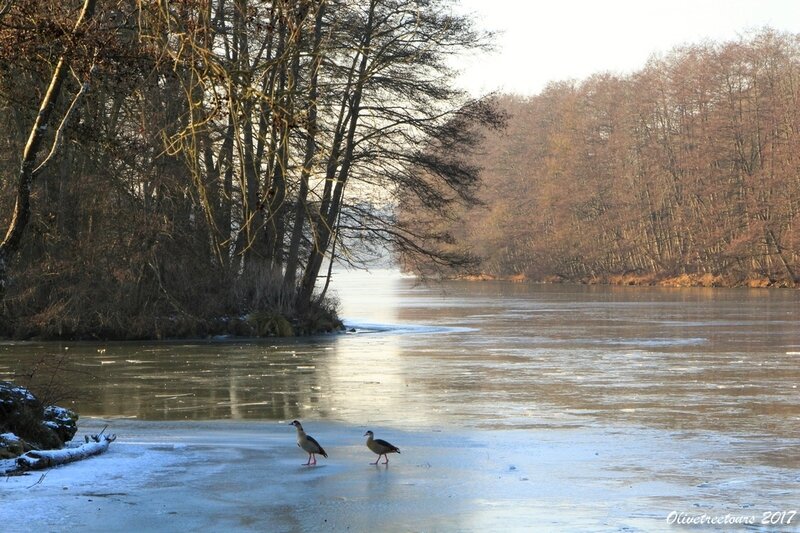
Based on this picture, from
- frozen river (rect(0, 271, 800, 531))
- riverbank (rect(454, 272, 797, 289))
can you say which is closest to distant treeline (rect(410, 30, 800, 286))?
riverbank (rect(454, 272, 797, 289))

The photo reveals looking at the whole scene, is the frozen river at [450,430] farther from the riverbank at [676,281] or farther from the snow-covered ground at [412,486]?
the riverbank at [676,281]

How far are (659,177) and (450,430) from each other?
79.0 m

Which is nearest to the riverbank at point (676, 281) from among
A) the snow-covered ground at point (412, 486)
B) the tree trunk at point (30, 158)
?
the snow-covered ground at point (412, 486)

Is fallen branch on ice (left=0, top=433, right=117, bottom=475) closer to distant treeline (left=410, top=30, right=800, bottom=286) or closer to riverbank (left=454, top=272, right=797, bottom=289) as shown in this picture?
riverbank (left=454, top=272, right=797, bottom=289)

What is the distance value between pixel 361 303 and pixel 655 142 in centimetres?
4202

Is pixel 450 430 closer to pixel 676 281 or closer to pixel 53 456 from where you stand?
pixel 53 456

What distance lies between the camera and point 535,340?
1169 inches

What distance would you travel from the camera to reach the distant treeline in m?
79.2

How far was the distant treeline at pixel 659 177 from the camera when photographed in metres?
79.2

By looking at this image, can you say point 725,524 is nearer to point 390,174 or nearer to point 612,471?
point 612,471

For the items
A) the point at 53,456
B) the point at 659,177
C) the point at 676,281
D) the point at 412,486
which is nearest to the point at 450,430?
the point at 412,486

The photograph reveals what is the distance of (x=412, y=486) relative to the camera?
10.1m

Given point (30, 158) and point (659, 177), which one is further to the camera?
point (659, 177)

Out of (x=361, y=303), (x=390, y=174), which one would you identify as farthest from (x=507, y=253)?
(x=390, y=174)
